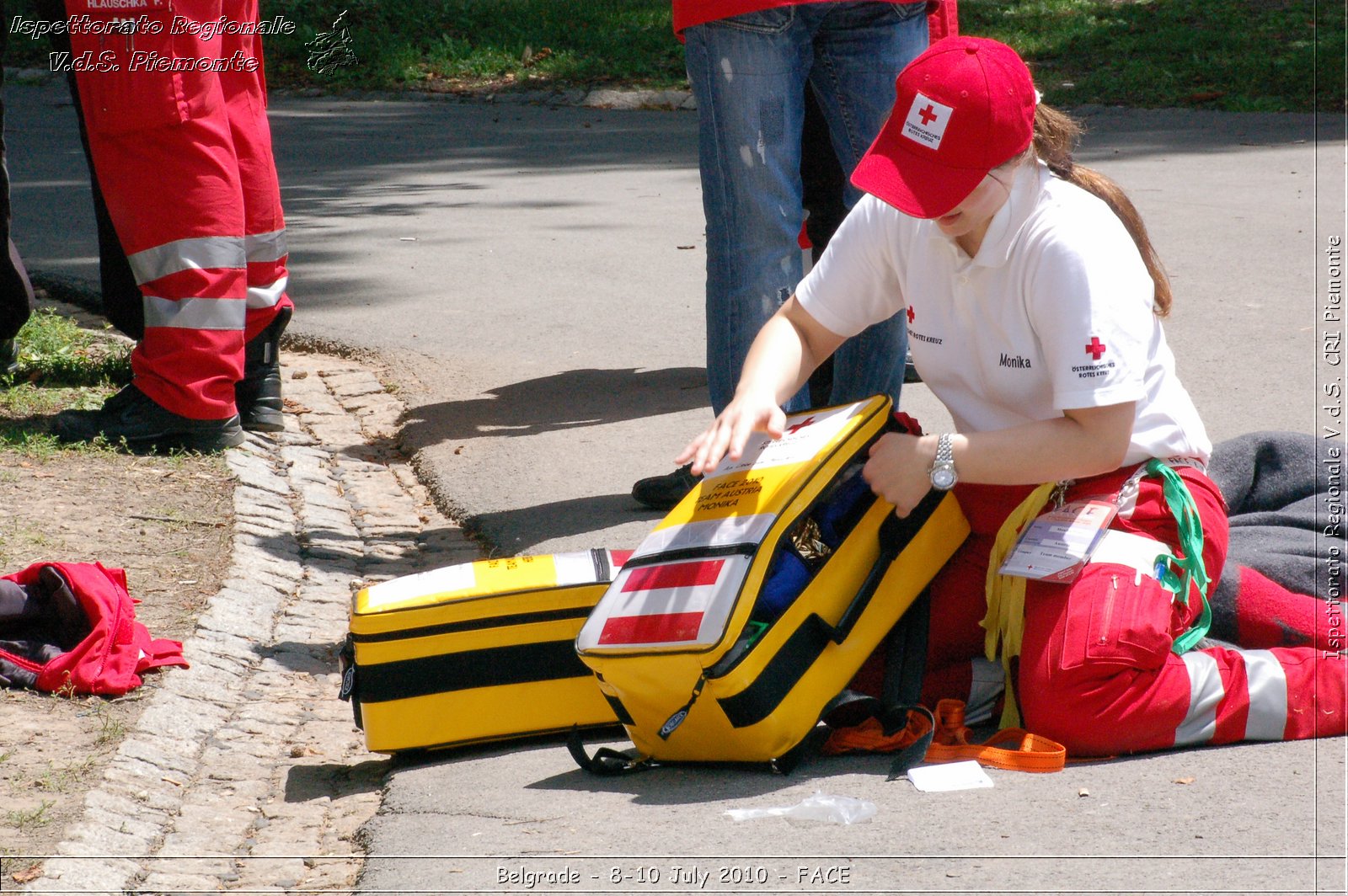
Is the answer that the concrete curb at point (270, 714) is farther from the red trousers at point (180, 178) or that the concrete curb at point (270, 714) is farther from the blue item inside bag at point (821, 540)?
the blue item inside bag at point (821, 540)

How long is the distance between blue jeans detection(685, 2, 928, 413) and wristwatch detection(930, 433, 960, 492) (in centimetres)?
120

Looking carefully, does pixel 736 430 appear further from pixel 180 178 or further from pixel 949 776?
pixel 180 178

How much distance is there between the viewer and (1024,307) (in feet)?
9.00

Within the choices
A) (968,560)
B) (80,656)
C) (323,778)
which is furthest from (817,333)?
(80,656)

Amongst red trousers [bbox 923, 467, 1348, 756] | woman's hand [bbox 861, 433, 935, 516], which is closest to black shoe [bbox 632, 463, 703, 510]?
woman's hand [bbox 861, 433, 935, 516]

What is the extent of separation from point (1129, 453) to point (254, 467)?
9.43 ft

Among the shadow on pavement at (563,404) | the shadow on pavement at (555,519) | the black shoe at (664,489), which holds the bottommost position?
the shadow on pavement at (563,404)

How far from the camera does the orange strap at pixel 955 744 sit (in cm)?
262

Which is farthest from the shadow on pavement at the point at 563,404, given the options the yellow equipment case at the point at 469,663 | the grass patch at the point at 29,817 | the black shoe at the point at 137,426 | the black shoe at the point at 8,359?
the grass patch at the point at 29,817

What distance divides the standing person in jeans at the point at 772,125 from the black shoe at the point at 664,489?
0.31 metres

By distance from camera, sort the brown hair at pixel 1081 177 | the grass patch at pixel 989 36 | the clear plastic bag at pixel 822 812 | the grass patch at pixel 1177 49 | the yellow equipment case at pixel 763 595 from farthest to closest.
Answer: the grass patch at pixel 989 36 → the grass patch at pixel 1177 49 → the brown hair at pixel 1081 177 → the yellow equipment case at pixel 763 595 → the clear plastic bag at pixel 822 812

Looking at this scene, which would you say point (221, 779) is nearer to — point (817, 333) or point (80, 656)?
point (80, 656)

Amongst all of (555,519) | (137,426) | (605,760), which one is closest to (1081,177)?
(605,760)

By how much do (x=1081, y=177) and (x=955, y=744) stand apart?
110cm
